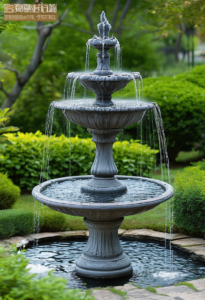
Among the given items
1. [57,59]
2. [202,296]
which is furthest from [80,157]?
[57,59]

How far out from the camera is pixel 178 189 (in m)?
7.38

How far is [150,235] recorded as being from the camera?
751 centimetres

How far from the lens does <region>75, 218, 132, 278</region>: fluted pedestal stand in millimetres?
5977

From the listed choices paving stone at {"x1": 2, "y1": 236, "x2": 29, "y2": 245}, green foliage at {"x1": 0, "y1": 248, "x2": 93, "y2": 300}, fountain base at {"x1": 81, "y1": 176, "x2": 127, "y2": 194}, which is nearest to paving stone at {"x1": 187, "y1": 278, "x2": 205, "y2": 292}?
fountain base at {"x1": 81, "y1": 176, "x2": 127, "y2": 194}

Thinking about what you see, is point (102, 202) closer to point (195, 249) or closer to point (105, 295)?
point (105, 295)

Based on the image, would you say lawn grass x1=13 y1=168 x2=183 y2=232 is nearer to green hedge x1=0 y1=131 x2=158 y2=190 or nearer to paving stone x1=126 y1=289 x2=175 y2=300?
green hedge x1=0 y1=131 x2=158 y2=190

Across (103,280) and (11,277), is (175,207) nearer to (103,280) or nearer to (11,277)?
(103,280)

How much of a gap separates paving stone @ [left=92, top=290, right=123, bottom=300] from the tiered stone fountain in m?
0.95

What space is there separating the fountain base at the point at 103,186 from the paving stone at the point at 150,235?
1.47 meters

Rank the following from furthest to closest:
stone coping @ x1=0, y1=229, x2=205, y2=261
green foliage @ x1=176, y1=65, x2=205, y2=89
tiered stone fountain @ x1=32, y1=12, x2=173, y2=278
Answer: green foliage @ x1=176, y1=65, x2=205, y2=89 → stone coping @ x1=0, y1=229, x2=205, y2=261 → tiered stone fountain @ x1=32, y1=12, x2=173, y2=278

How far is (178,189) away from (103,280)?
7.17 feet

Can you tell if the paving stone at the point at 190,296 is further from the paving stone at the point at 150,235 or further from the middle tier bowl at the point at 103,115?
the paving stone at the point at 150,235

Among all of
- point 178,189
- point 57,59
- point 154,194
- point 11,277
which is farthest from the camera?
point 57,59

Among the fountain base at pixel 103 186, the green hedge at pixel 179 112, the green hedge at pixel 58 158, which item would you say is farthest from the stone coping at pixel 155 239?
the green hedge at pixel 179 112
